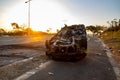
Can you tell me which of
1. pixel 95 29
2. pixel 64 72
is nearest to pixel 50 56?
pixel 64 72

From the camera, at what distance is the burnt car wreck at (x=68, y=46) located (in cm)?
1646

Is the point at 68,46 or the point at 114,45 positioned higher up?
the point at 68,46

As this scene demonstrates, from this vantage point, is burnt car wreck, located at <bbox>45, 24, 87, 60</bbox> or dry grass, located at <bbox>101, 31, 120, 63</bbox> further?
dry grass, located at <bbox>101, 31, 120, 63</bbox>

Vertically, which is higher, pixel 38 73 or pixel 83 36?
pixel 83 36

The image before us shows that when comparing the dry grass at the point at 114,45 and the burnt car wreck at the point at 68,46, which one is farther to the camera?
the dry grass at the point at 114,45

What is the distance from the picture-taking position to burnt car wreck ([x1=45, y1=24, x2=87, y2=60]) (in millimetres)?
16458

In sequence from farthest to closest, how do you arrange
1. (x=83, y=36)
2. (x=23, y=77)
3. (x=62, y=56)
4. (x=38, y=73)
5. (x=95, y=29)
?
(x=95, y=29) < (x=83, y=36) < (x=62, y=56) < (x=38, y=73) < (x=23, y=77)

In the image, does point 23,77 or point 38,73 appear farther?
point 38,73

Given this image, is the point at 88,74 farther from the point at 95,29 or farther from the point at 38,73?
the point at 95,29

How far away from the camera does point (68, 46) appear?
1661cm

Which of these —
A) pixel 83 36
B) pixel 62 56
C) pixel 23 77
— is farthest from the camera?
pixel 83 36

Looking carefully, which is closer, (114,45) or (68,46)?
(68,46)

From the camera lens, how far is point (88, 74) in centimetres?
1189

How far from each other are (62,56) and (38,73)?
15.5ft
